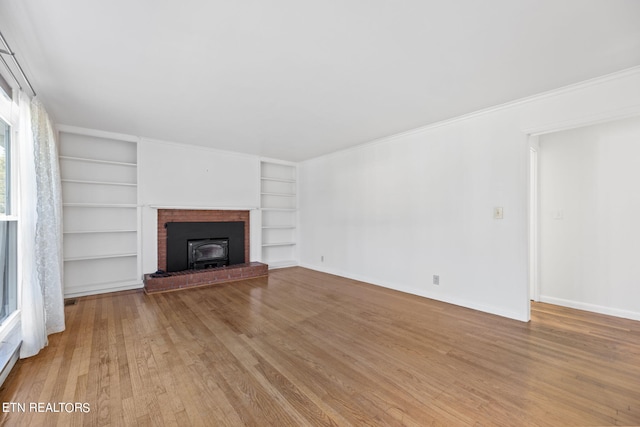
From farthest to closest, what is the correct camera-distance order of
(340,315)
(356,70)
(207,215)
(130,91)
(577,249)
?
1. (207,215)
2. (577,249)
3. (340,315)
4. (130,91)
5. (356,70)

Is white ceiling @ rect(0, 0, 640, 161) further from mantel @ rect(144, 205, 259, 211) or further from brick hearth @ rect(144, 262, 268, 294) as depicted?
brick hearth @ rect(144, 262, 268, 294)

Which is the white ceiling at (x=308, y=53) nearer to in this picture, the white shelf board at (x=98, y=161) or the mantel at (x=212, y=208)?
the white shelf board at (x=98, y=161)

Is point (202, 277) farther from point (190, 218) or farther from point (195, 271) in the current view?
point (190, 218)

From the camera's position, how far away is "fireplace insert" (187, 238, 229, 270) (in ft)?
16.7

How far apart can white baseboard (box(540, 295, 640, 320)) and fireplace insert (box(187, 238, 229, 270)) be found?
533cm

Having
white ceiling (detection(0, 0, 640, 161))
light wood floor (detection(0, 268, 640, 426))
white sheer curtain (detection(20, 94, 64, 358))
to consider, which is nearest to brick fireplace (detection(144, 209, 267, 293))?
light wood floor (detection(0, 268, 640, 426))

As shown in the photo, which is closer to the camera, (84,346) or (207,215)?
(84,346)

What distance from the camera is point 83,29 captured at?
75.4 inches

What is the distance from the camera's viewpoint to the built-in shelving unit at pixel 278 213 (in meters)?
6.33

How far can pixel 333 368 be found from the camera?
2.16 m

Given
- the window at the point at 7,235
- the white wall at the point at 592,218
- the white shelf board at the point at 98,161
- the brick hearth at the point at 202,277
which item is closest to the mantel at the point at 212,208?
the white shelf board at the point at 98,161

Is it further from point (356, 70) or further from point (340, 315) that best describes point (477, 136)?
point (340, 315)

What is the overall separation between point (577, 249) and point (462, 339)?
2291mm

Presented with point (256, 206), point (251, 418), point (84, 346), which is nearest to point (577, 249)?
point (251, 418)
